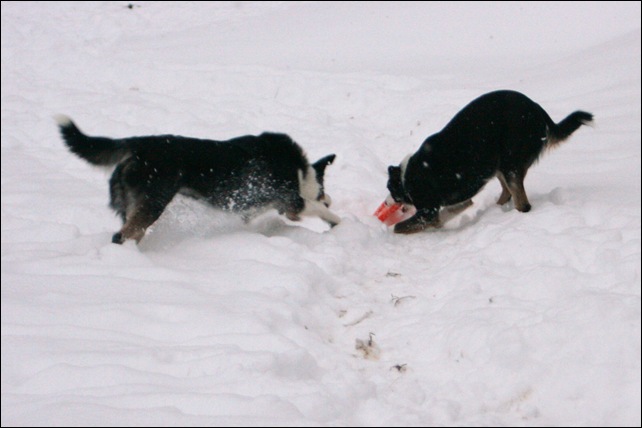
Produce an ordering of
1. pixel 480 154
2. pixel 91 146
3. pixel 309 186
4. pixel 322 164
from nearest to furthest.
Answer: pixel 91 146 → pixel 480 154 → pixel 309 186 → pixel 322 164

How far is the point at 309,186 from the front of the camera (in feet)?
19.1

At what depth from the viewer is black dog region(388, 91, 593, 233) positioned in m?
5.27

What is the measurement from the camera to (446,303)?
3852 mm

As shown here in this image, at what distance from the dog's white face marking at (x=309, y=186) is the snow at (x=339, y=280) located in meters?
0.26

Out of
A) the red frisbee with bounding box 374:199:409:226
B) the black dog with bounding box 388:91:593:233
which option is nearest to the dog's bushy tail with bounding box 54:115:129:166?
the red frisbee with bounding box 374:199:409:226

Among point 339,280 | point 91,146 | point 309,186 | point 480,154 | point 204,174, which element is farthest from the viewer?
point 309,186

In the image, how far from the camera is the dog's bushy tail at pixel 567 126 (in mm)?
5379

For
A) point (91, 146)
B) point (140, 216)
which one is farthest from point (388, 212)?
point (91, 146)

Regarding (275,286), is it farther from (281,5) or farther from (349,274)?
(281,5)

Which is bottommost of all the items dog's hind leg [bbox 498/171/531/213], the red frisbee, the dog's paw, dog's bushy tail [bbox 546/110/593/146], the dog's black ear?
the red frisbee

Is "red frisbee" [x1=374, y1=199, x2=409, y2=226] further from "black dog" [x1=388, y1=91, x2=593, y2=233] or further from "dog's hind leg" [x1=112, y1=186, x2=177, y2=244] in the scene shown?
"dog's hind leg" [x1=112, y1=186, x2=177, y2=244]

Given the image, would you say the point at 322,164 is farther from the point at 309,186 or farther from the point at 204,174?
the point at 204,174

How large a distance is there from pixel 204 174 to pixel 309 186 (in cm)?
110

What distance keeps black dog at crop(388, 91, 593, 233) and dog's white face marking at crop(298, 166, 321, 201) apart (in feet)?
2.64
